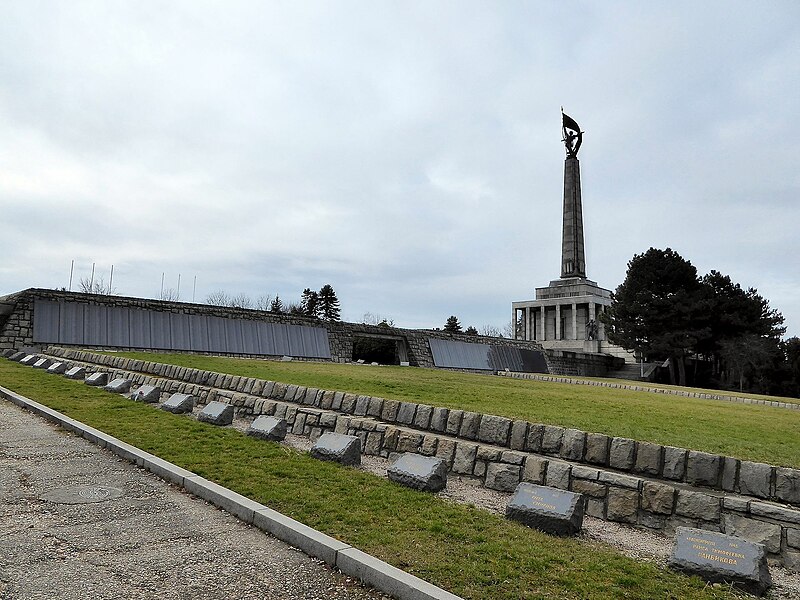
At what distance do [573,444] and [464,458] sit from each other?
1.39m

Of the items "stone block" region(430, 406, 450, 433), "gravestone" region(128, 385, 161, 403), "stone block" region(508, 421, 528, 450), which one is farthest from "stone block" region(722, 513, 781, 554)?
"gravestone" region(128, 385, 161, 403)

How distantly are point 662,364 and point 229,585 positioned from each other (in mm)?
50180

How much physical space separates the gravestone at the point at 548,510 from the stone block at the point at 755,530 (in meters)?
1.24

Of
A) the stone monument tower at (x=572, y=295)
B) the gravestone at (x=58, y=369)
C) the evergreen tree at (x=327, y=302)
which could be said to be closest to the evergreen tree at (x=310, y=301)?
the evergreen tree at (x=327, y=302)

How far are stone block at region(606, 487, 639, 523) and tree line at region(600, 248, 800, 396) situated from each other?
3713 centimetres

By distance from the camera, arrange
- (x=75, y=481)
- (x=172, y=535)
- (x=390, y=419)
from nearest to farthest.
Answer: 1. (x=172, y=535)
2. (x=75, y=481)
3. (x=390, y=419)

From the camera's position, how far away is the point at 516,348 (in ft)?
137

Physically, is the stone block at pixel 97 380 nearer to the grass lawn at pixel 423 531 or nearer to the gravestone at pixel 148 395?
the gravestone at pixel 148 395

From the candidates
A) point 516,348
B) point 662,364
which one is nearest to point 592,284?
point 662,364

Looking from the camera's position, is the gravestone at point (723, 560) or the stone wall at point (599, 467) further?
the stone wall at point (599, 467)

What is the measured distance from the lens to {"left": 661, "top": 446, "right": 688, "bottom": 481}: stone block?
18.1 feet

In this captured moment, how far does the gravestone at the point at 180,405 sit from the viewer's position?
11.2 meters

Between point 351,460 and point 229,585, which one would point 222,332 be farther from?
point 229,585

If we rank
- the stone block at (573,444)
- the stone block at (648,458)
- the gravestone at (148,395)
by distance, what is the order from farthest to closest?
the gravestone at (148,395) < the stone block at (573,444) < the stone block at (648,458)
